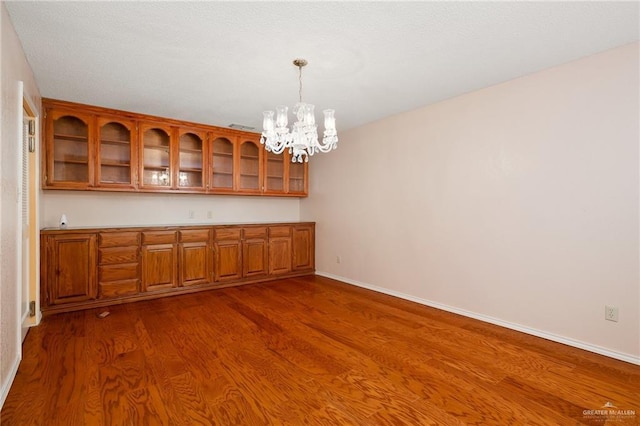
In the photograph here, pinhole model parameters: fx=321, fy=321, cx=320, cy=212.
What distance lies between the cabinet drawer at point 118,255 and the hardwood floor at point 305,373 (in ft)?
2.11

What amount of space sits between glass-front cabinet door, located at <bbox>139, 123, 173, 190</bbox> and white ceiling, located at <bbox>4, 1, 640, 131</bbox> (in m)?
0.82

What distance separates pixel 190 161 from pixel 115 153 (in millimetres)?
907

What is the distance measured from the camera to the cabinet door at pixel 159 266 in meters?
3.96

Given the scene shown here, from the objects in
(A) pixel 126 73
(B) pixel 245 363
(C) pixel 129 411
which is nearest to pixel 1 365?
(C) pixel 129 411

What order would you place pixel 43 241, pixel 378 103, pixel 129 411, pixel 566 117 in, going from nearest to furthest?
pixel 129 411 < pixel 566 117 < pixel 43 241 < pixel 378 103

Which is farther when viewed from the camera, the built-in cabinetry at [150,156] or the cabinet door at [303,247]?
the cabinet door at [303,247]

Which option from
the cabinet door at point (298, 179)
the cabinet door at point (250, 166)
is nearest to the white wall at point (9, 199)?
the cabinet door at point (250, 166)

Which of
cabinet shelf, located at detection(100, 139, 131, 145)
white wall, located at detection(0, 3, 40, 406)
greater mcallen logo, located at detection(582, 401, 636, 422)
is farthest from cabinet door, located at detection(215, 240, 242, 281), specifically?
greater mcallen logo, located at detection(582, 401, 636, 422)

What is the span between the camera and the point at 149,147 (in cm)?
428

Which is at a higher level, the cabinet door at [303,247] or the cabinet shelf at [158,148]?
the cabinet shelf at [158,148]

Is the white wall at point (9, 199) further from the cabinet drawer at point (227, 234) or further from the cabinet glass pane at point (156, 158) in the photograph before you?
the cabinet drawer at point (227, 234)

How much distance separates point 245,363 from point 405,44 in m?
2.61

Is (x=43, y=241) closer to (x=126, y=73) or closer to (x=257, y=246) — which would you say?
(x=126, y=73)

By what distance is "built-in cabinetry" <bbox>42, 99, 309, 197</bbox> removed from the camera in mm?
3729
